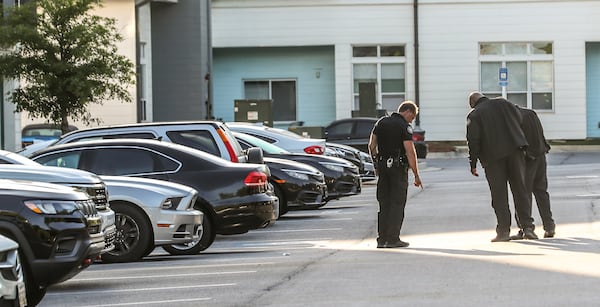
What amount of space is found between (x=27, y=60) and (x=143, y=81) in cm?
1268

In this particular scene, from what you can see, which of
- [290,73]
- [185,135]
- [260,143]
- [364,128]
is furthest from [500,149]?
[290,73]

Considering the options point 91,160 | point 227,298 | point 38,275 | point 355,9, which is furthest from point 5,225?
point 355,9

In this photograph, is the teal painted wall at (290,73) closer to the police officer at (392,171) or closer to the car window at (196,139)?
the car window at (196,139)

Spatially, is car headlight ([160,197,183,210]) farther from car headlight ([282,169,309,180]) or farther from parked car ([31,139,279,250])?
car headlight ([282,169,309,180])

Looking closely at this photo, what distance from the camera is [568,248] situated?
13891mm

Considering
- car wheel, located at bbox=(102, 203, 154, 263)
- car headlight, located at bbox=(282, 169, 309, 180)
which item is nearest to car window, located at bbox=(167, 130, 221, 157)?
car headlight, located at bbox=(282, 169, 309, 180)

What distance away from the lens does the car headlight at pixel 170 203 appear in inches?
562

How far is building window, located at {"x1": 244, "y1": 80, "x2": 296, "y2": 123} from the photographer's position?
155 feet

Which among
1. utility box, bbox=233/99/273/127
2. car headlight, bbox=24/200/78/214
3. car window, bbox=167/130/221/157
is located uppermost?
utility box, bbox=233/99/273/127

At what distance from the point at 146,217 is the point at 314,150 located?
9820 millimetres

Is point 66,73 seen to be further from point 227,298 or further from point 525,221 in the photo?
point 227,298

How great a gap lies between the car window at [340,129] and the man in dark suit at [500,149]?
19.6m

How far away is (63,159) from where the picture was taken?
15.7 meters

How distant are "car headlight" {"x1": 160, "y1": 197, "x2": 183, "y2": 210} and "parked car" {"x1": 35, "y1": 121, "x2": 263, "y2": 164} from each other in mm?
3104
